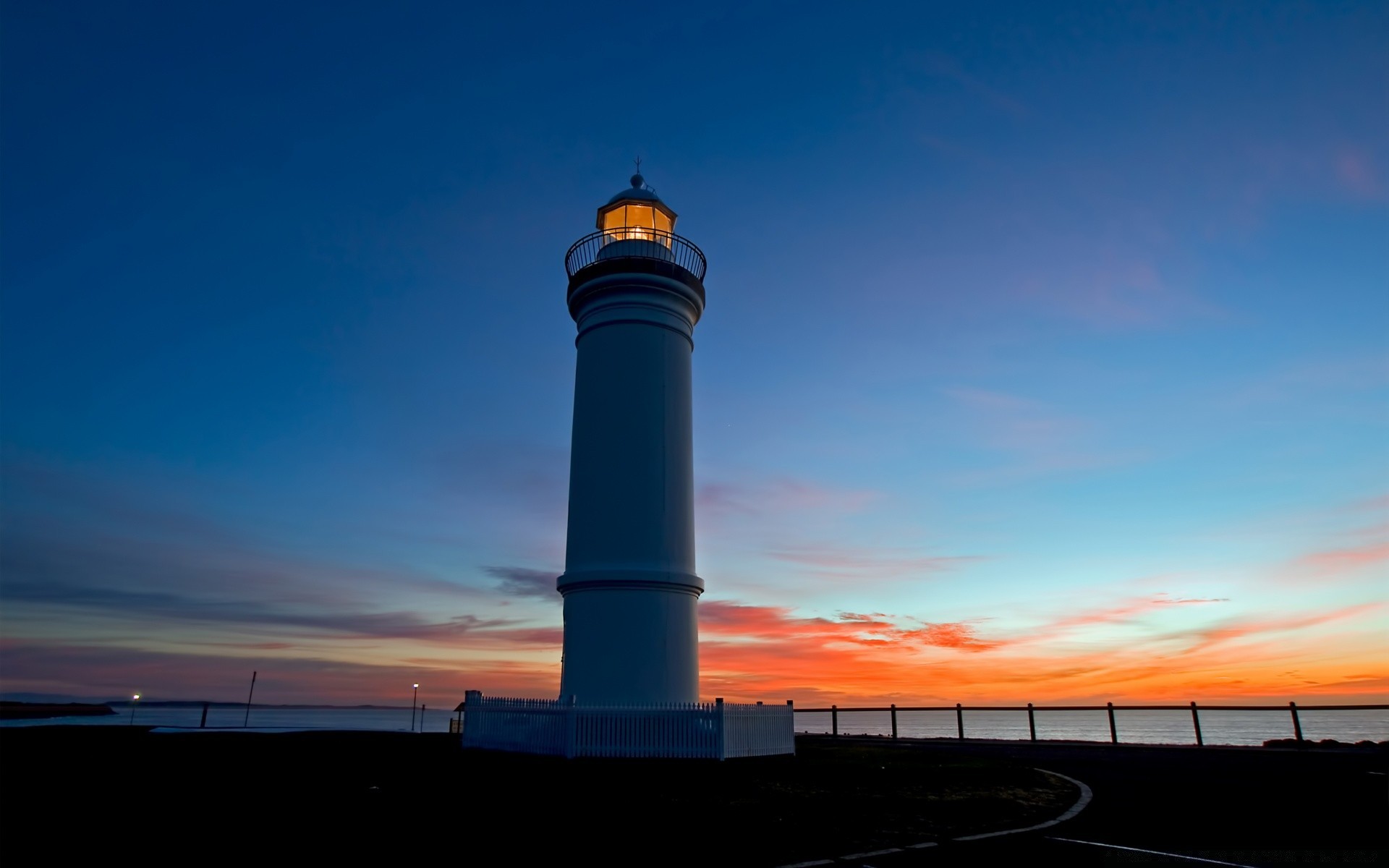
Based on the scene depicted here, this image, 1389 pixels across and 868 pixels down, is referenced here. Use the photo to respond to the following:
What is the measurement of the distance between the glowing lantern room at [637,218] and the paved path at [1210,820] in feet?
50.5

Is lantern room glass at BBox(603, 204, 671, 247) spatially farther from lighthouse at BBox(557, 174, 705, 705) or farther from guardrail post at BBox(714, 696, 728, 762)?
guardrail post at BBox(714, 696, 728, 762)

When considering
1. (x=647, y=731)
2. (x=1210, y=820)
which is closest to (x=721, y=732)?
(x=647, y=731)

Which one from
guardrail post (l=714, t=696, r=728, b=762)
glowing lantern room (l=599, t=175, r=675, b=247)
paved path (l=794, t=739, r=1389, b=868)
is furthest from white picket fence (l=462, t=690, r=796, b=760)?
glowing lantern room (l=599, t=175, r=675, b=247)

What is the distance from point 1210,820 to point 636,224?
17429mm

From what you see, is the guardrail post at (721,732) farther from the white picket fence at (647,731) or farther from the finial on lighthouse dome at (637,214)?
the finial on lighthouse dome at (637,214)

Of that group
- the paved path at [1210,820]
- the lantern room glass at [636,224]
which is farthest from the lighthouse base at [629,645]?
the lantern room glass at [636,224]

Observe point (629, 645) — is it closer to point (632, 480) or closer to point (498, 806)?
point (632, 480)

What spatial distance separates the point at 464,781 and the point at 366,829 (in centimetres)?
426

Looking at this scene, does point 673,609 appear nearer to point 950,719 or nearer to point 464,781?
point 464,781

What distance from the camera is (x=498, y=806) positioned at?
9.65 m

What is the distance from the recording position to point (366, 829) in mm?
7973

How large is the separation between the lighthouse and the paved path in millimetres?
8364

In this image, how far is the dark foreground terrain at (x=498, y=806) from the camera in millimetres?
7191

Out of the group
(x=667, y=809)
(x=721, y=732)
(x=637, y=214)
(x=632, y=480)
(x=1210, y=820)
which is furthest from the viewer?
(x=637, y=214)
